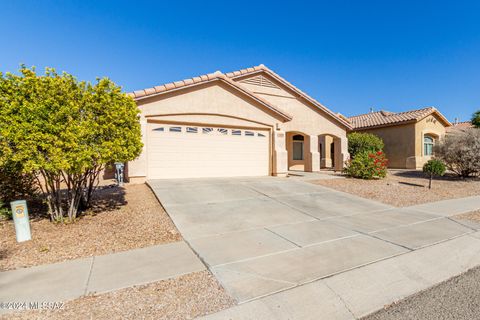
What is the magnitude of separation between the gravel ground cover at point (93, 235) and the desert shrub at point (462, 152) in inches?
654

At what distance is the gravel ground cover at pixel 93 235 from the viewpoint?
14.1ft

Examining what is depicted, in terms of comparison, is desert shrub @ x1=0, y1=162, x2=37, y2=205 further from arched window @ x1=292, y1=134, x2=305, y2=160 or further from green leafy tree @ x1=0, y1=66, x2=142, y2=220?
arched window @ x1=292, y1=134, x2=305, y2=160

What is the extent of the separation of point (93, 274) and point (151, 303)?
130cm

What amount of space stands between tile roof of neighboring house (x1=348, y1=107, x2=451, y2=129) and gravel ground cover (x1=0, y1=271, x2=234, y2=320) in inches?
876

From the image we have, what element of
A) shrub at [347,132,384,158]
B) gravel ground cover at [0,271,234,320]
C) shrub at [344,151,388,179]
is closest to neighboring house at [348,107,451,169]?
shrub at [347,132,384,158]

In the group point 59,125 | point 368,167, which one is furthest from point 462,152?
point 59,125

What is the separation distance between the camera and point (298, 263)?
13.0 ft

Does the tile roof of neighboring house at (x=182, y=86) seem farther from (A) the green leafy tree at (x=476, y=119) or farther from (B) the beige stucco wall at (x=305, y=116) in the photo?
(A) the green leafy tree at (x=476, y=119)

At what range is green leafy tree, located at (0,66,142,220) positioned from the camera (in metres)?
5.02

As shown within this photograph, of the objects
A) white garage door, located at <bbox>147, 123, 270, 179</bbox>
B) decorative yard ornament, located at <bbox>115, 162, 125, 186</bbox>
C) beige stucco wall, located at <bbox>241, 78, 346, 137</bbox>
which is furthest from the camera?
beige stucco wall, located at <bbox>241, 78, 346, 137</bbox>

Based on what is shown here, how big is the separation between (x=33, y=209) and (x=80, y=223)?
2451 mm

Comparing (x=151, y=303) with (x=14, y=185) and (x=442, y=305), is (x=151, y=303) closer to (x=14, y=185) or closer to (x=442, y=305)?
(x=442, y=305)

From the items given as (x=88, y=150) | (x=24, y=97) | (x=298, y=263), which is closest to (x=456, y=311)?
(x=298, y=263)

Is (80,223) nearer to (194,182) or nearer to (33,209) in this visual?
(33,209)
